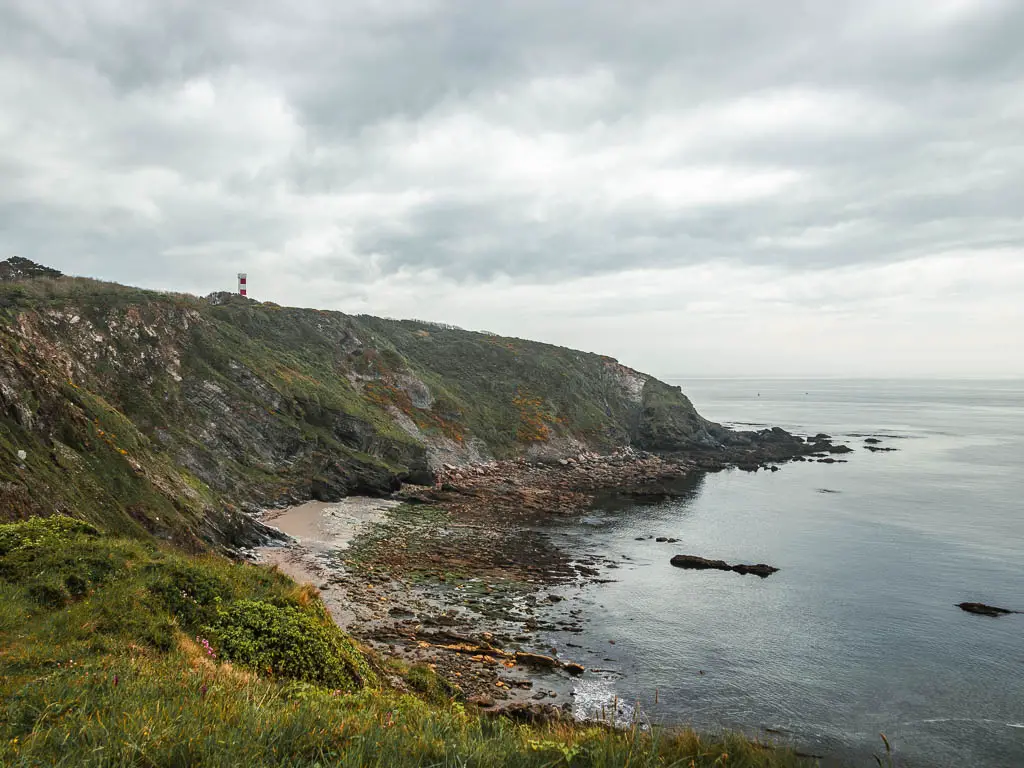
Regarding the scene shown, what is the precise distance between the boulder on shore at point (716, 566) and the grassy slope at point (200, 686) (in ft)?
89.3

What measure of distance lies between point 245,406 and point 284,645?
44.5m

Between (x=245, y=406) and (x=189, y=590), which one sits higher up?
(x=245, y=406)

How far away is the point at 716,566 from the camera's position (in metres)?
37.3

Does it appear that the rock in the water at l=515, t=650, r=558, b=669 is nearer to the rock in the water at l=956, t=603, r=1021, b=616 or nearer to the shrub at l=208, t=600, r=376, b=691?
the shrub at l=208, t=600, r=376, b=691

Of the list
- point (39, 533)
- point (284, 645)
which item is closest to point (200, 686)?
point (284, 645)

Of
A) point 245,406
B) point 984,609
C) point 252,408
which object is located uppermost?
point 245,406

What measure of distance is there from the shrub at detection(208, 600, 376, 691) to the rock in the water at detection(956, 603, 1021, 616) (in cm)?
3259

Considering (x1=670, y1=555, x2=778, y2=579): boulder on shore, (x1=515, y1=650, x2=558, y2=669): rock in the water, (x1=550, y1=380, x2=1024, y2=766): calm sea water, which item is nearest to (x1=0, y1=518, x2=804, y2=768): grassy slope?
(x1=515, y1=650, x2=558, y2=669): rock in the water

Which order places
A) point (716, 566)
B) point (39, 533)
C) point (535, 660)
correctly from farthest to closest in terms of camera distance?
point (716, 566) → point (535, 660) → point (39, 533)

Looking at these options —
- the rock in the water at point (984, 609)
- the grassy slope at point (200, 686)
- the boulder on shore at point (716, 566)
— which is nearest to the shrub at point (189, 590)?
the grassy slope at point (200, 686)

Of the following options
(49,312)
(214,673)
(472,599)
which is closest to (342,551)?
(472,599)

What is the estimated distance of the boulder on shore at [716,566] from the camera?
119 ft

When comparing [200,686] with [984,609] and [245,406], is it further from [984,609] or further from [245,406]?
[245,406]

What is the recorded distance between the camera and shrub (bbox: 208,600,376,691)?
36.3 ft
